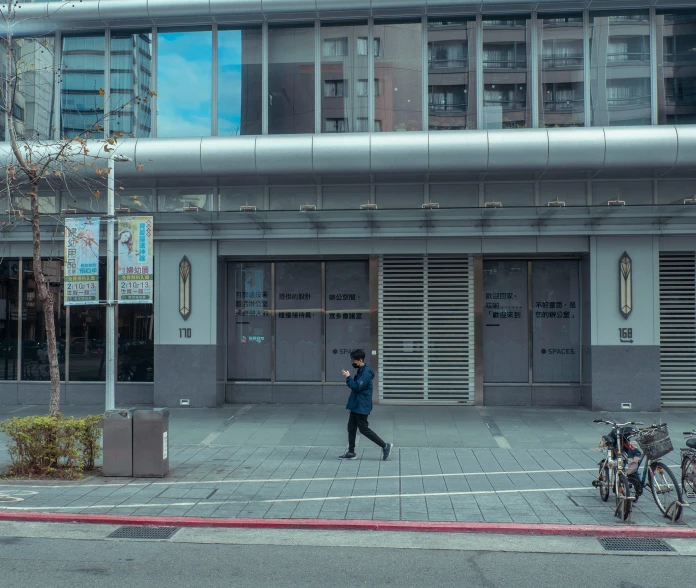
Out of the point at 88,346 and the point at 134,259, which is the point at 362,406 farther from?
the point at 88,346

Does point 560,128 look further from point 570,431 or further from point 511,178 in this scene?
point 570,431

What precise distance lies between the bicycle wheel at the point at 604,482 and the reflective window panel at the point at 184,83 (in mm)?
11508

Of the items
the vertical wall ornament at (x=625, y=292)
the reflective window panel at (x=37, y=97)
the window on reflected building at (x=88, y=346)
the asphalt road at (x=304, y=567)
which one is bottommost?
the asphalt road at (x=304, y=567)

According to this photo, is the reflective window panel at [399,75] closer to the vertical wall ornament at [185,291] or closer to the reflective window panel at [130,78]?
the reflective window panel at [130,78]

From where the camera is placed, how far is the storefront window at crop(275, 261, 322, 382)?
57.5 feet

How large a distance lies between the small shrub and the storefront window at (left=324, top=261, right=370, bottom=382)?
309 inches

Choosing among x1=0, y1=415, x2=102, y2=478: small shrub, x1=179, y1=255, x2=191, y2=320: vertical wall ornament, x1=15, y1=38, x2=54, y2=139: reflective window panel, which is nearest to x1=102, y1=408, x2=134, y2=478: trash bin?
x1=0, y1=415, x2=102, y2=478: small shrub

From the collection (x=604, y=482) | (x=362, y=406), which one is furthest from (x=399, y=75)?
(x=604, y=482)

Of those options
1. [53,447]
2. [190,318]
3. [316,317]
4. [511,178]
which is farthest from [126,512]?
[511,178]

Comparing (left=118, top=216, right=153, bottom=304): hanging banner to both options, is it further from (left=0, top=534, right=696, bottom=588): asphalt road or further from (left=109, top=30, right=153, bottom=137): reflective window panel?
(left=109, top=30, right=153, bottom=137): reflective window panel

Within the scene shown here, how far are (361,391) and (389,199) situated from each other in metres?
6.16

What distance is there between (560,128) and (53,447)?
11.6 metres

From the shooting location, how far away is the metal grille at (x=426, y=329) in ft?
56.2

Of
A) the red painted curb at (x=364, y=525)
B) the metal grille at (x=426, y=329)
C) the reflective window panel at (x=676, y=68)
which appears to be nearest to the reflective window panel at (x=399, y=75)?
the metal grille at (x=426, y=329)
